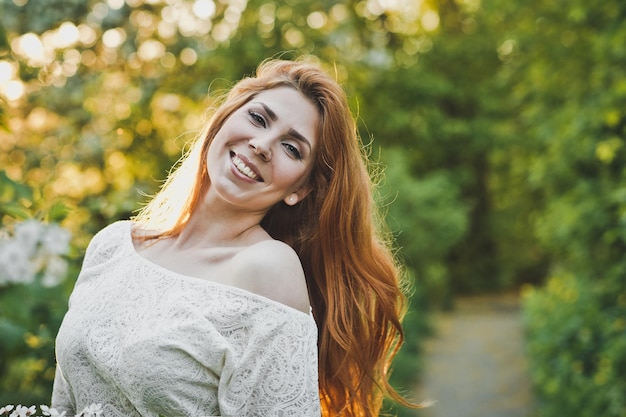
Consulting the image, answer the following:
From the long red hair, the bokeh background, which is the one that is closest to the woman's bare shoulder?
the long red hair

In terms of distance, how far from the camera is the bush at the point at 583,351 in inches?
181

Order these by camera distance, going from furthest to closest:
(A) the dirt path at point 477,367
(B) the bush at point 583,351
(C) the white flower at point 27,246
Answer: (A) the dirt path at point 477,367
(B) the bush at point 583,351
(C) the white flower at point 27,246

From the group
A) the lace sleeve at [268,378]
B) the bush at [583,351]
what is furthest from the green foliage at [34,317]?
the bush at [583,351]

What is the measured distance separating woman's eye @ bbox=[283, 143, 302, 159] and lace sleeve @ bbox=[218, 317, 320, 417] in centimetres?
46

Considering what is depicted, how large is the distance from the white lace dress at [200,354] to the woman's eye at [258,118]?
0.45 meters

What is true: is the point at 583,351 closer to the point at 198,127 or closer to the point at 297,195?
the point at 198,127

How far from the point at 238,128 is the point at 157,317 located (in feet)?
1.73

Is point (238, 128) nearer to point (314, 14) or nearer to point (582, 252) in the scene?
point (582, 252)

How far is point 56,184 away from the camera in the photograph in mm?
6203

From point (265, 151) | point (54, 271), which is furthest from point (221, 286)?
point (54, 271)

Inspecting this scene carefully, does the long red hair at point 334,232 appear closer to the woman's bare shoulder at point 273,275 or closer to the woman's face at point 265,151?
the woman's face at point 265,151

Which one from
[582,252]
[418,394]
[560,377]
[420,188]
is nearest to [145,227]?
[560,377]

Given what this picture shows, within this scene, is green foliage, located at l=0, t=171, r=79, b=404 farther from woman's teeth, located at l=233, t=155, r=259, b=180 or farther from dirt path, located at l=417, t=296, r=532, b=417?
dirt path, located at l=417, t=296, r=532, b=417

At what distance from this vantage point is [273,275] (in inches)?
68.0
